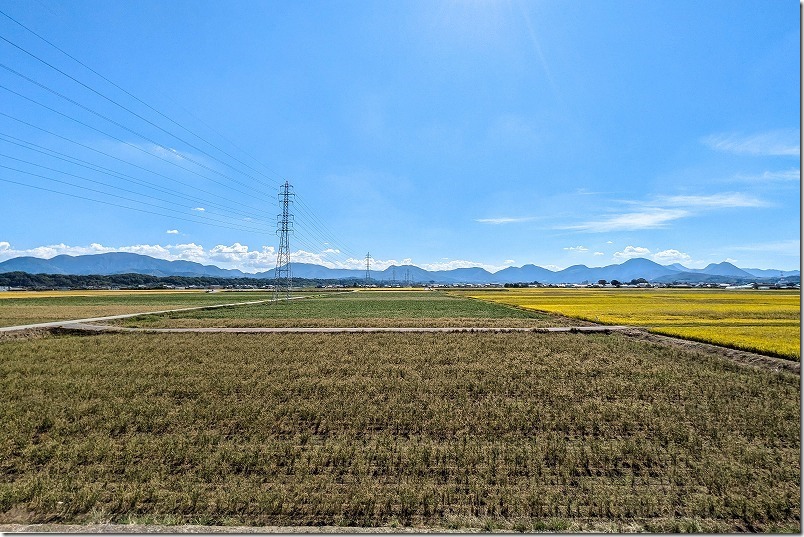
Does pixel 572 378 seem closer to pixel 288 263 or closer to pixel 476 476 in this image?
pixel 476 476

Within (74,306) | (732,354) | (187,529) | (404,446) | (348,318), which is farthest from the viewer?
(74,306)

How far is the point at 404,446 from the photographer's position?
31.8 ft

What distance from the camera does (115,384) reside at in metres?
15.4

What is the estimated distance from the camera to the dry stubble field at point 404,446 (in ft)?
23.6

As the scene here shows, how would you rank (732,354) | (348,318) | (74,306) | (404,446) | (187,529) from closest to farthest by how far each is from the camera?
(187,529)
(404,446)
(732,354)
(348,318)
(74,306)

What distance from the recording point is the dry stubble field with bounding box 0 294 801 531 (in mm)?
7203

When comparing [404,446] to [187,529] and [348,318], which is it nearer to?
[187,529]

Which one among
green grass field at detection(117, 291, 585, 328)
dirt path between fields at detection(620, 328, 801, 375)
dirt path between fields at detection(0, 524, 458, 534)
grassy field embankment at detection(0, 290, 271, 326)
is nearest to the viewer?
dirt path between fields at detection(0, 524, 458, 534)

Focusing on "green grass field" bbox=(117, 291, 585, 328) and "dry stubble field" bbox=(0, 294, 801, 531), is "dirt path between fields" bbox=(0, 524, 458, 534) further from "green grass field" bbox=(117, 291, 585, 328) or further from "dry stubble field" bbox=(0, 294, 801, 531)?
"green grass field" bbox=(117, 291, 585, 328)

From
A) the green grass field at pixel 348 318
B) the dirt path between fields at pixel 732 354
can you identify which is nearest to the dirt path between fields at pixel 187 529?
the dirt path between fields at pixel 732 354

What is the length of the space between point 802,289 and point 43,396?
1967 centimetres

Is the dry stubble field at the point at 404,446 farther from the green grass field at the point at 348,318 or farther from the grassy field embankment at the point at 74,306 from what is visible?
the grassy field embankment at the point at 74,306

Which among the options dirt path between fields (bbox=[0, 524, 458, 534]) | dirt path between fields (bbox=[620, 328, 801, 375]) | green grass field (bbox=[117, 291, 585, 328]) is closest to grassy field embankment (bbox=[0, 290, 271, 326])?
A: green grass field (bbox=[117, 291, 585, 328])

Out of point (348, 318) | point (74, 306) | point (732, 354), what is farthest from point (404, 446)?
point (74, 306)
